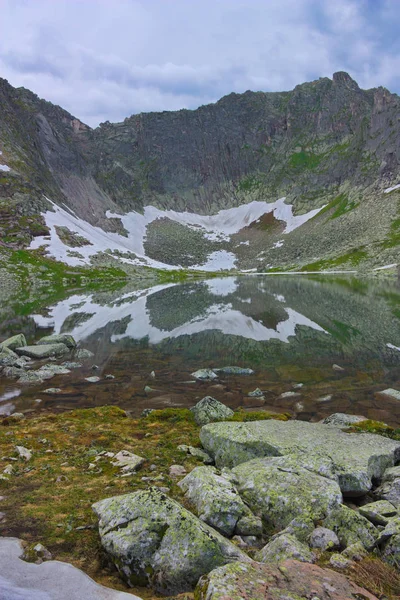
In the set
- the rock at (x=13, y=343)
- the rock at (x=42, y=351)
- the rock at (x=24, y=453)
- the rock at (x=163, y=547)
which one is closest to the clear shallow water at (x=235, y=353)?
the rock at (x=42, y=351)

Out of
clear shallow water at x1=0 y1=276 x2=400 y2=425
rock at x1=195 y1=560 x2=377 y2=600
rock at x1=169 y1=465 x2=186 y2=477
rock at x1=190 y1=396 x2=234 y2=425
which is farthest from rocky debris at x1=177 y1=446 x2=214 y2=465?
clear shallow water at x1=0 y1=276 x2=400 y2=425

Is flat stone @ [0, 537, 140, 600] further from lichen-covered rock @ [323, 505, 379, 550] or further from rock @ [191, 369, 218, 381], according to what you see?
rock @ [191, 369, 218, 381]

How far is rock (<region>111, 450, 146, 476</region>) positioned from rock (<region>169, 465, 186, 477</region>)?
107 cm

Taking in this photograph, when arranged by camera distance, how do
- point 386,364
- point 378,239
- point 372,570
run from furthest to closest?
1. point 378,239
2. point 386,364
3. point 372,570

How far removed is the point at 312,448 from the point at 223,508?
15.9 ft

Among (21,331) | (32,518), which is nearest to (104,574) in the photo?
(32,518)

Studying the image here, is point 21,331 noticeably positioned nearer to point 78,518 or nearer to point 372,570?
point 78,518

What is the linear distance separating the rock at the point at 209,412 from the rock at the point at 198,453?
296 cm

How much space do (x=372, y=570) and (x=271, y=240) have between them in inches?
7869

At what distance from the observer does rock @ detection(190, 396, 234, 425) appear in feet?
55.5

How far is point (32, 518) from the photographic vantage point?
856 cm

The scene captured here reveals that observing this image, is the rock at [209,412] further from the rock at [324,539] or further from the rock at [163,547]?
the rock at [163,547]

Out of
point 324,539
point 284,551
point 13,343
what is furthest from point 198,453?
point 13,343

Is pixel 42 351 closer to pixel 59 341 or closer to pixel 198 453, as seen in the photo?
pixel 59 341
